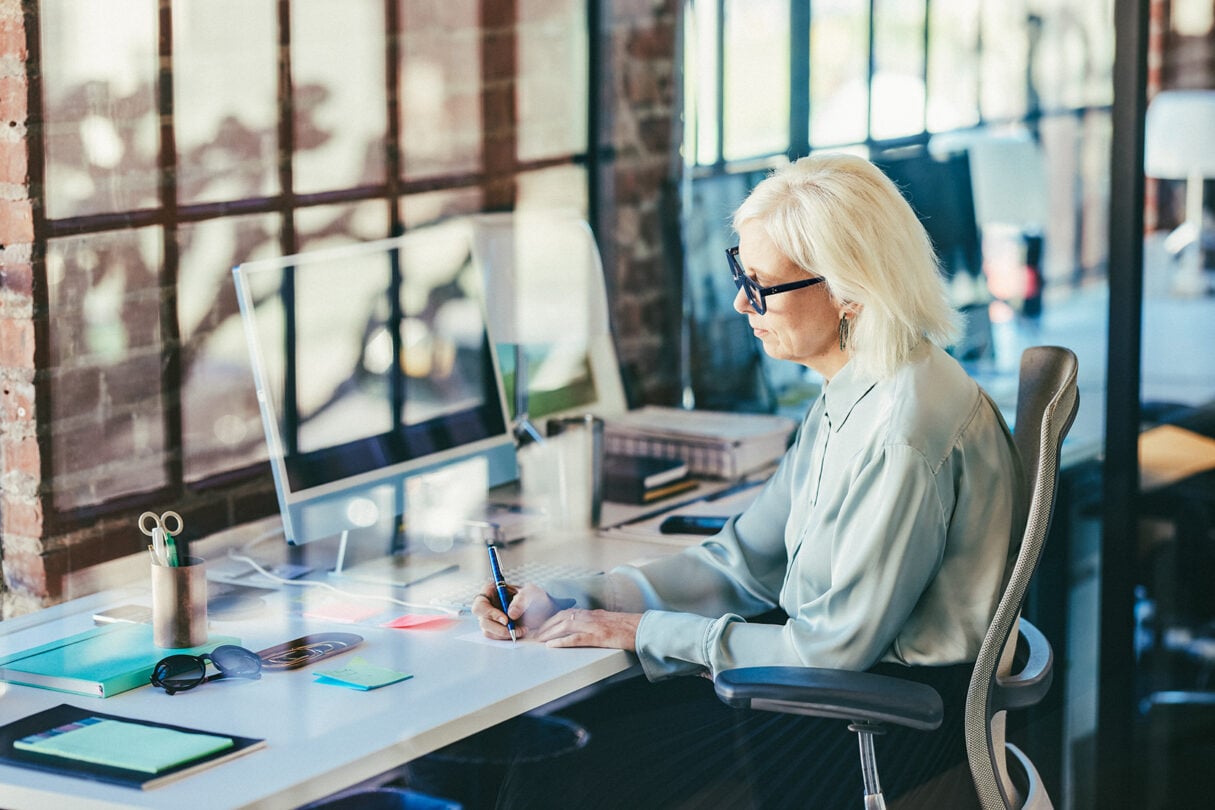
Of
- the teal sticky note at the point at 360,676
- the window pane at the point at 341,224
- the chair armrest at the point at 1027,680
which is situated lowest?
the chair armrest at the point at 1027,680

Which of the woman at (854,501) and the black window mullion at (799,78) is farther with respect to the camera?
the black window mullion at (799,78)

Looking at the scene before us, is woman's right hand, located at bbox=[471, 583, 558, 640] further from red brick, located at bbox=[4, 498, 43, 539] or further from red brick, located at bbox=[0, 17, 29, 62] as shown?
red brick, located at bbox=[0, 17, 29, 62]

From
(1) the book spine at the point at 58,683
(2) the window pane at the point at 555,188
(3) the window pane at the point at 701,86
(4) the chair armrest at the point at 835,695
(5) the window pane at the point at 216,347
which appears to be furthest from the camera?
(3) the window pane at the point at 701,86

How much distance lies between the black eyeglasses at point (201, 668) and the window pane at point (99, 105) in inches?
29.6

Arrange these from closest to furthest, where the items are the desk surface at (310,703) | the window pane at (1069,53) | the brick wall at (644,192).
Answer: the desk surface at (310,703), the window pane at (1069,53), the brick wall at (644,192)

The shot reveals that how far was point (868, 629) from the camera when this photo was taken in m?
1.79

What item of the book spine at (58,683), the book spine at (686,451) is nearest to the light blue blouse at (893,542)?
the book spine at (58,683)

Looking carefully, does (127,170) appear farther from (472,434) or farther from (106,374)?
(472,434)

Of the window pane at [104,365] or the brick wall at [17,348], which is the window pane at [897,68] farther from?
the brick wall at [17,348]

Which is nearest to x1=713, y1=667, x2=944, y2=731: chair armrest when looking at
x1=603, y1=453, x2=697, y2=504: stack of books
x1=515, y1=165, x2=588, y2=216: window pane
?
x1=603, y1=453, x2=697, y2=504: stack of books

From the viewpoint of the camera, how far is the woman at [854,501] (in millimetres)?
1807

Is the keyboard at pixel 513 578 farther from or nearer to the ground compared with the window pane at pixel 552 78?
nearer to the ground

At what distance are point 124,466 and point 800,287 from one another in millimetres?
1103

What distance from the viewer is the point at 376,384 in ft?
7.74
